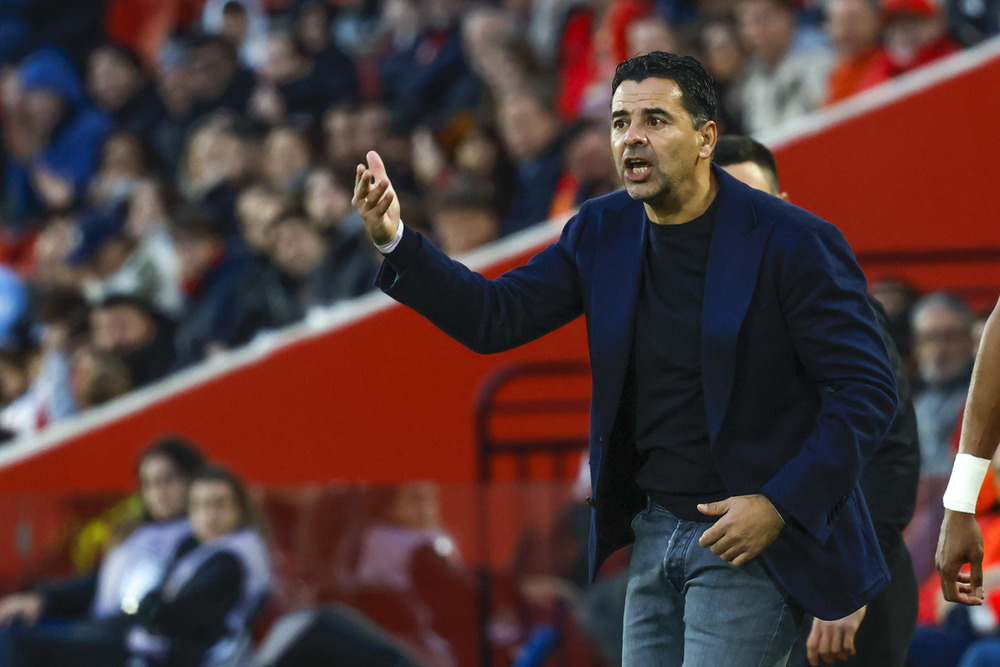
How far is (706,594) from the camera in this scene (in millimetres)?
2859

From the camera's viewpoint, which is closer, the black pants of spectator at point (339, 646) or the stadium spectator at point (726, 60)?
the black pants of spectator at point (339, 646)

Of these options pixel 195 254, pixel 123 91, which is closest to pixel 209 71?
pixel 123 91

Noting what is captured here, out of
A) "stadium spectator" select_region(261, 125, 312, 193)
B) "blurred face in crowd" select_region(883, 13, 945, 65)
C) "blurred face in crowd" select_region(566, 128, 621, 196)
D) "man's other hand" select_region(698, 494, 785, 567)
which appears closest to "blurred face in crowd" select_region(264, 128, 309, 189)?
"stadium spectator" select_region(261, 125, 312, 193)

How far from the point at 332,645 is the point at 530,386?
2.00 metres

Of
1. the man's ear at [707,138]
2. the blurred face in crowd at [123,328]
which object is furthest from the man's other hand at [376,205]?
the blurred face in crowd at [123,328]

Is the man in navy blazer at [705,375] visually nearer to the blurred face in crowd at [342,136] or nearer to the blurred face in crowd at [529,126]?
the blurred face in crowd at [529,126]

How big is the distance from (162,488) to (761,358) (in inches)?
173

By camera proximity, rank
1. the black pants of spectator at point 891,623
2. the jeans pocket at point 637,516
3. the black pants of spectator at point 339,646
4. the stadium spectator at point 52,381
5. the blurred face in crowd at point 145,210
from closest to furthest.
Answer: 1. the jeans pocket at point 637,516
2. the black pants of spectator at point 891,623
3. the black pants of spectator at point 339,646
4. the stadium spectator at point 52,381
5. the blurred face in crowd at point 145,210

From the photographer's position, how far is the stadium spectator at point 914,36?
7316 mm

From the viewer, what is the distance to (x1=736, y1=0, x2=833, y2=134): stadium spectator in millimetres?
7609

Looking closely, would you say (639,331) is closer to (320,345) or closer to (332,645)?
(332,645)

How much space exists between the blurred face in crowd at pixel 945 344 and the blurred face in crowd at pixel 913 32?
1949mm

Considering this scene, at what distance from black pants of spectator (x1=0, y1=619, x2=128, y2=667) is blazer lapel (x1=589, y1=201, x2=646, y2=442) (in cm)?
407

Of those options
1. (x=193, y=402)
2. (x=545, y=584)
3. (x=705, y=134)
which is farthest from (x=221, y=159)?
(x=705, y=134)
